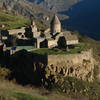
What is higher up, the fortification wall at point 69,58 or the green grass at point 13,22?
the green grass at point 13,22

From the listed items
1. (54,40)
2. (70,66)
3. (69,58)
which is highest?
(54,40)

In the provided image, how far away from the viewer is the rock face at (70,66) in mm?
33219

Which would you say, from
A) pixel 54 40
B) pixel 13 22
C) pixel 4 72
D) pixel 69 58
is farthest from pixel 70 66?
pixel 13 22

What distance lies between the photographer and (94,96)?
30.4 meters

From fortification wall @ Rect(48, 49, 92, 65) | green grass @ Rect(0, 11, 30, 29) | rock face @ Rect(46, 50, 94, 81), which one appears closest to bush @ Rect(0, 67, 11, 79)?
rock face @ Rect(46, 50, 94, 81)

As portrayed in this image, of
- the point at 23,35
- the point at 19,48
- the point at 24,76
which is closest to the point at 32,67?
the point at 24,76

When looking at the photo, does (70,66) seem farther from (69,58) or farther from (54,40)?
(54,40)

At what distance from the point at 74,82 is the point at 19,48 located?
26.0ft

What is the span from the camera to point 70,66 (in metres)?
34.0

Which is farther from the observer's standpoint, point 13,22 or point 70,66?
point 13,22

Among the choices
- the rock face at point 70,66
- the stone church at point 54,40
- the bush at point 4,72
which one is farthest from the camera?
the stone church at point 54,40

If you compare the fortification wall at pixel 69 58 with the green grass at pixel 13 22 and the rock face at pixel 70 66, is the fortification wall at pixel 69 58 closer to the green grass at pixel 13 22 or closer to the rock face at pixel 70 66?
the rock face at pixel 70 66

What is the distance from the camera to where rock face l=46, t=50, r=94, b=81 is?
109 feet

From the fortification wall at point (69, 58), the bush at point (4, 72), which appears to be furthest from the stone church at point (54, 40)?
the bush at point (4, 72)
